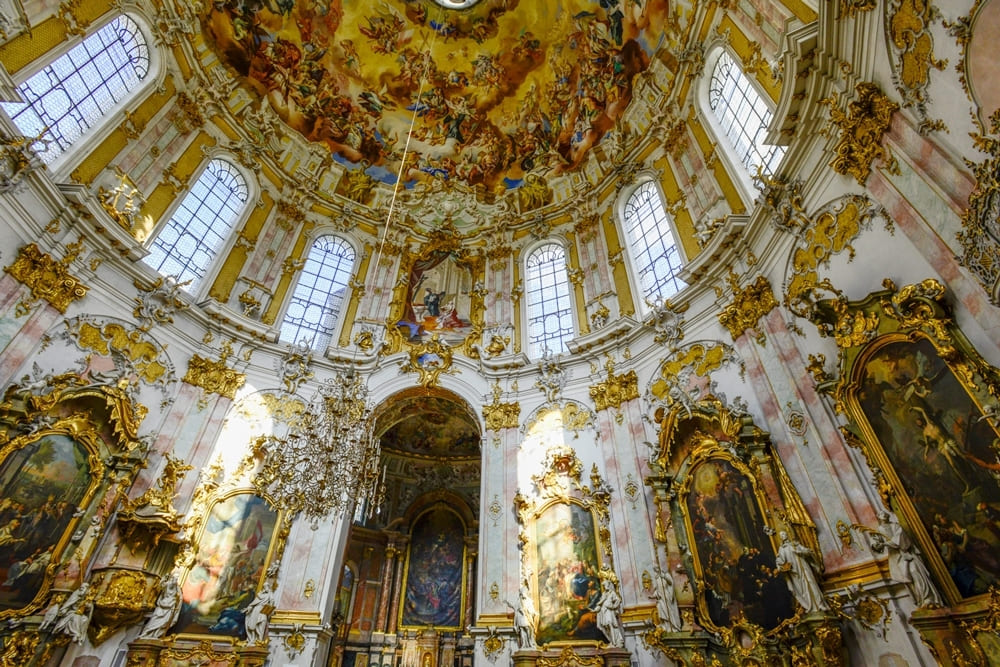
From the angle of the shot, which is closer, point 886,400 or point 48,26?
point 886,400

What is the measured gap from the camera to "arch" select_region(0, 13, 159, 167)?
9.60m

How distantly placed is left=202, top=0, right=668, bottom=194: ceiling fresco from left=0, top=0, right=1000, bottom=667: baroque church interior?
139mm

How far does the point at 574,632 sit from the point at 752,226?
29.7 feet

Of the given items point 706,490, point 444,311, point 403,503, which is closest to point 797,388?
point 706,490

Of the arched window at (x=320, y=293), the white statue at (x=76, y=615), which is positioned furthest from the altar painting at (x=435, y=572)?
the white statue at (x=76, y=615)

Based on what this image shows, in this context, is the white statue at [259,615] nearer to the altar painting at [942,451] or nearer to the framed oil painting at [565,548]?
the framed oil painting at [565,548]

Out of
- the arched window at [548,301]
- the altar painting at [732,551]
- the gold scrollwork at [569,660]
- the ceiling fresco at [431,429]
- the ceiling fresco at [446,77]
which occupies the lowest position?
the gold scrollwork at [569,660]

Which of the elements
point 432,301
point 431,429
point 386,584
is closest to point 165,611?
point 386,584

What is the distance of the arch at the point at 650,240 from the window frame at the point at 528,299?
6.94 ft

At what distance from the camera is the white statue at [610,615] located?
30.5ft

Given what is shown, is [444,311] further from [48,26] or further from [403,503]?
[48,26]

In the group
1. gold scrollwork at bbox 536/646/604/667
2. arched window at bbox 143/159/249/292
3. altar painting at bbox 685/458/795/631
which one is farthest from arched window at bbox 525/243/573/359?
arched window at bbox 143/159/249/292

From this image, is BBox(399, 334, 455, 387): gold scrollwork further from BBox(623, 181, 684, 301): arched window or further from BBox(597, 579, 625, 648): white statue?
BBox(597, 579, 625, 648): white statue

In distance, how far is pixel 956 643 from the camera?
17.7 ft
